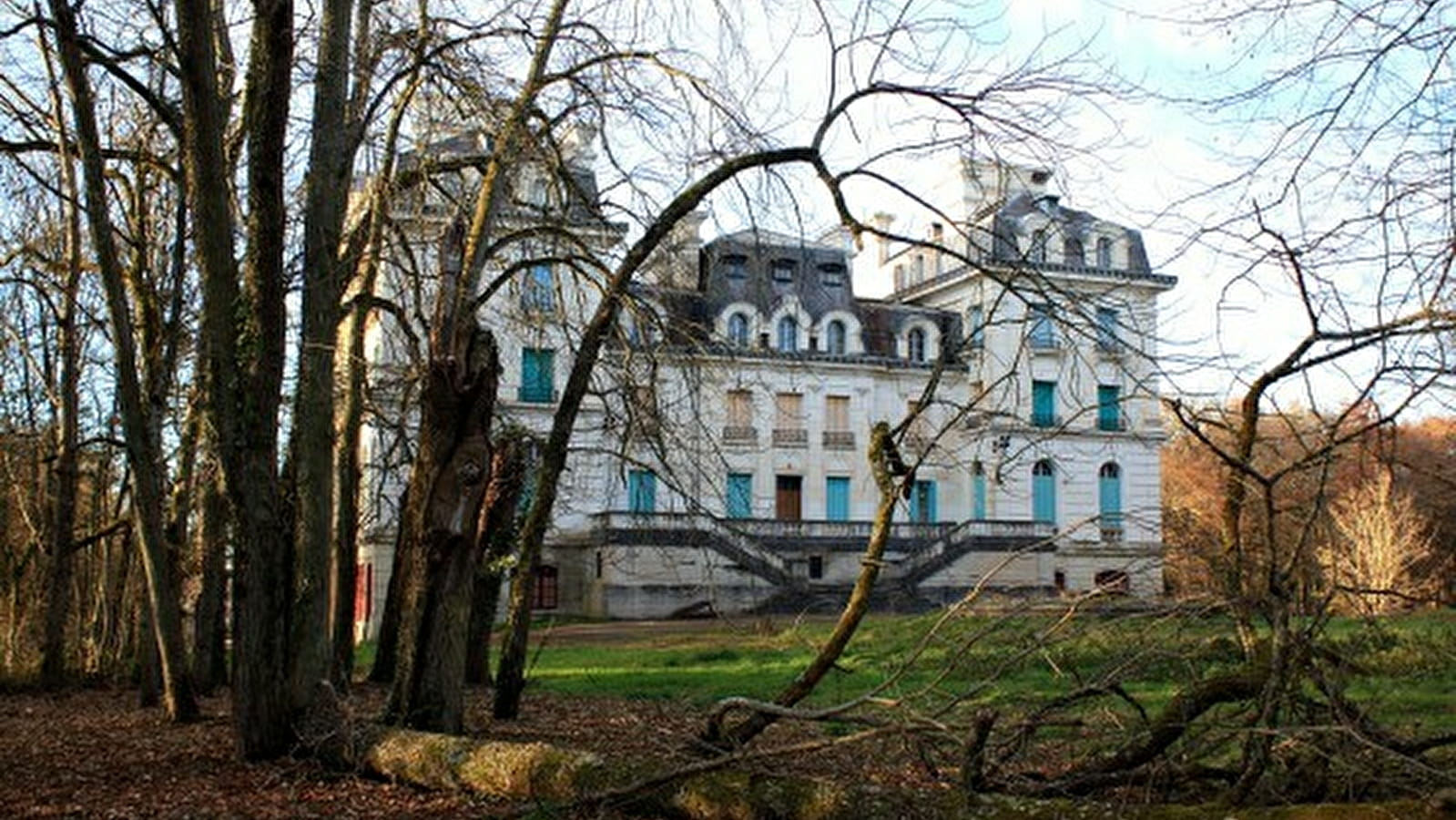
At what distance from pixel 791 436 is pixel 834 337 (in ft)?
12.2

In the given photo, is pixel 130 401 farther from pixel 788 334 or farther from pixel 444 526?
pixel 788 334

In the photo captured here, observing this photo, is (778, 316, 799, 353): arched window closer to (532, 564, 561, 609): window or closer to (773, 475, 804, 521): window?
(773, 475, 804, 521): window

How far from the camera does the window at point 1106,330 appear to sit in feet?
27.2

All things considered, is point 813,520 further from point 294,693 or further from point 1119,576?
point 1119,576

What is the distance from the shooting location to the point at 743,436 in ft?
142

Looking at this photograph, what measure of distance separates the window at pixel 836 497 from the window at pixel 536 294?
2902 cm

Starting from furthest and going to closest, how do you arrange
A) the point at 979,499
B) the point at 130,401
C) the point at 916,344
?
the point at 916,344 < the point at 979,499 < the point at 130,401

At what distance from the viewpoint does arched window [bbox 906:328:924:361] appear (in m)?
46.4

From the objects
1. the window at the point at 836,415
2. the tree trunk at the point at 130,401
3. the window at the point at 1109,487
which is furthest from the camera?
the window at the point at 1109,487

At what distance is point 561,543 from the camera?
4028 cm

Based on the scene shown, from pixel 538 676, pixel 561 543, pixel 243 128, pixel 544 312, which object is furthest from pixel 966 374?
pixel 243 128

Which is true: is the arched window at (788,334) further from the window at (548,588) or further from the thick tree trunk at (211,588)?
the thick tree trunk at (211,588)

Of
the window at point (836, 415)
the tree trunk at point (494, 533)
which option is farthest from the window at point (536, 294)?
the window at point (836, 415)

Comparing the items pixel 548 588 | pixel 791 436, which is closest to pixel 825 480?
pixel 791 436
